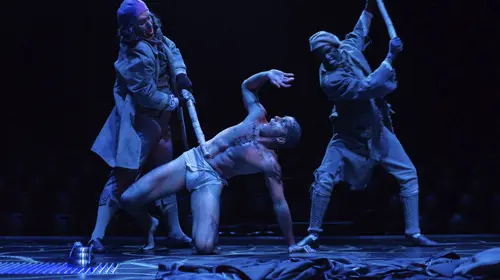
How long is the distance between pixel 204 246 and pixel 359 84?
4.88ft

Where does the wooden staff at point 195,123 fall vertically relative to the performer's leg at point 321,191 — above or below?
above

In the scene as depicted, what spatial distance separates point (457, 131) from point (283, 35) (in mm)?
1782

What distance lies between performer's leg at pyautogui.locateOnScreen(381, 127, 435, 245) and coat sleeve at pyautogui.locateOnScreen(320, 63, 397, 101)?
0.37 meters

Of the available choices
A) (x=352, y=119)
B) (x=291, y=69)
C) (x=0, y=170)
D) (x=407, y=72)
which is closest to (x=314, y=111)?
(x=291, y=69)

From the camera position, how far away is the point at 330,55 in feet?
15.5

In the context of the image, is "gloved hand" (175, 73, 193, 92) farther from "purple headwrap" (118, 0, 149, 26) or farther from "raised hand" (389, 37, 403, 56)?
"raised hand" (389, 37, 403, 56)

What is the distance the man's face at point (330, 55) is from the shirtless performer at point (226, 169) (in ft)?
1.89

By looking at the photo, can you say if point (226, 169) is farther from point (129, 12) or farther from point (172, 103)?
point (129, 12)

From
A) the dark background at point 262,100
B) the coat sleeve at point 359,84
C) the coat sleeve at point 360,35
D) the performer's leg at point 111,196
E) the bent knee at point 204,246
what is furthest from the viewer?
the dark background at point 262,100

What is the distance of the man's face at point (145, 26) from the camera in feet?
14.5

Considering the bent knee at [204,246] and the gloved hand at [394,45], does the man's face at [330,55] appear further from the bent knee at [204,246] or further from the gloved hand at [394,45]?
the bent knee at [204,246]

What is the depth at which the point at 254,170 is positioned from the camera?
14.3ft

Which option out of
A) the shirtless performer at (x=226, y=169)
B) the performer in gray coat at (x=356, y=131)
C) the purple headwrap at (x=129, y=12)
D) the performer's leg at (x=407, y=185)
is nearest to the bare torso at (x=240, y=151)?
the shirtless performer at (x=226, y=169)

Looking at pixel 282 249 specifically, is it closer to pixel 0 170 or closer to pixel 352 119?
pixel 352 119
